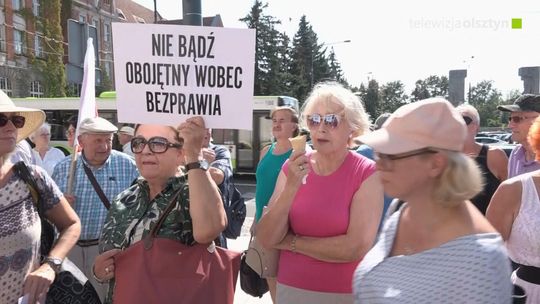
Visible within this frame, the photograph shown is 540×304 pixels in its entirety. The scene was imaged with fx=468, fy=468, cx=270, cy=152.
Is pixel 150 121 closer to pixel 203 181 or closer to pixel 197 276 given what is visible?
pixel 203 181

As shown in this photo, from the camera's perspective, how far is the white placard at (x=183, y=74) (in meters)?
2.32

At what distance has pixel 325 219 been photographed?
2.44 m

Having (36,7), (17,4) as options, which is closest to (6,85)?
(17,4)

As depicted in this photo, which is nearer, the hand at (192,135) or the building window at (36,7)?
the hand at (192,135)

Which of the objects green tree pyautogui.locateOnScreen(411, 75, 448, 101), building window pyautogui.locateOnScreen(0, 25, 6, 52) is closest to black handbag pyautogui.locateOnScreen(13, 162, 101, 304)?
building window pyautogui.locateOnScreen(0, 25, 6, 52)

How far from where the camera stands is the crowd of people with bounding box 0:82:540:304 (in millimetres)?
1607

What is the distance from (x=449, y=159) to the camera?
5.43 ft

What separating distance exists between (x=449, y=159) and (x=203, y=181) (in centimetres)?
102

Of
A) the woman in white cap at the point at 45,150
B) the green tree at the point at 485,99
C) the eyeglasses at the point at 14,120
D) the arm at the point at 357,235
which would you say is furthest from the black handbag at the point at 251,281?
the green tree at the point at 485,99

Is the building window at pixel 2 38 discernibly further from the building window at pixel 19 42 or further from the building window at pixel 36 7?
the building window at pixel 36 7

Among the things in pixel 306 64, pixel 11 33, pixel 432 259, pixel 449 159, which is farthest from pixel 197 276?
pixel 306 64

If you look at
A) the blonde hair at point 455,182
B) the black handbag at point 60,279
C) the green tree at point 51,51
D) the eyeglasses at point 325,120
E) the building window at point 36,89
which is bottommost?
the black handbag at point 60,279

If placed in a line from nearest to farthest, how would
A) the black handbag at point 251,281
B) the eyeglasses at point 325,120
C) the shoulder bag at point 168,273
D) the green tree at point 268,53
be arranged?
the shoulder bag at point 168,273, the eyeglasses at point 325,120, the black handbag at point 251,281, the green tree at point 268,53

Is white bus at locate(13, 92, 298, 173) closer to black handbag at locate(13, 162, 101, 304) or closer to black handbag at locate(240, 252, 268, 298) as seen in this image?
black handbag at locate(240, 252, 268, 298)
